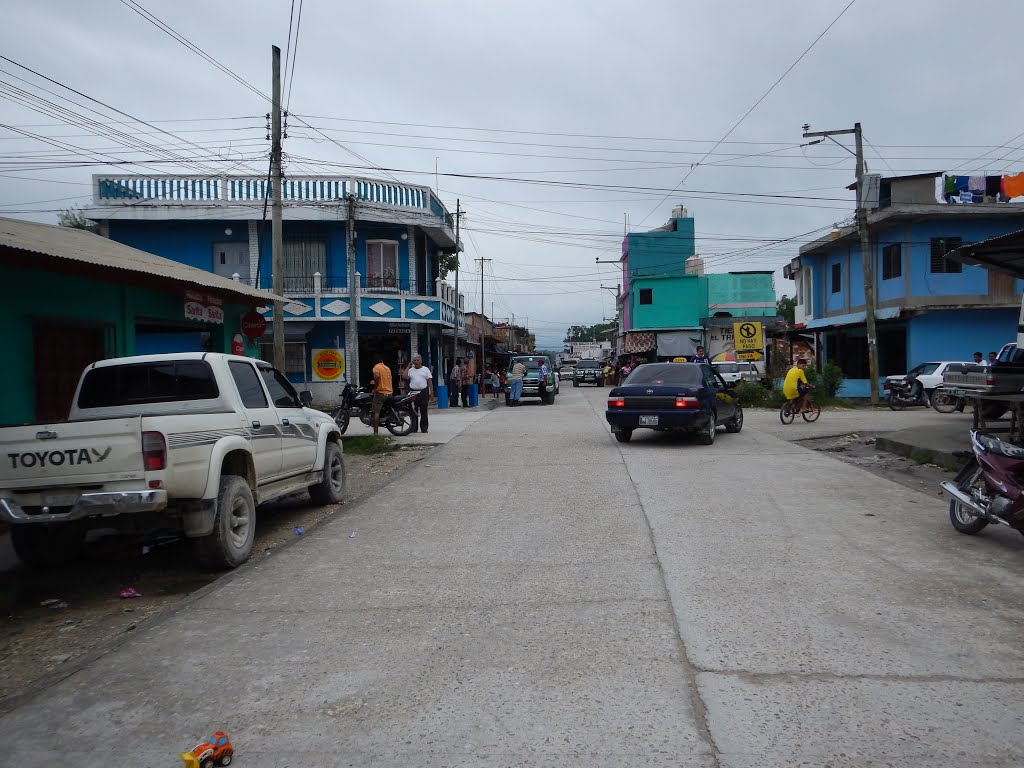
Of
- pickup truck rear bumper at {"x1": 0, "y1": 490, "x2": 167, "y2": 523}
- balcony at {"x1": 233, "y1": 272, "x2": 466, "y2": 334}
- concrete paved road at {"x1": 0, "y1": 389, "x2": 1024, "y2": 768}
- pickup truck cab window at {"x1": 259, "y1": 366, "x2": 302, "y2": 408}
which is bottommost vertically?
concrete paved road at {"x1": 0, "y1": 389, "x2": 1024, "y2": 768}

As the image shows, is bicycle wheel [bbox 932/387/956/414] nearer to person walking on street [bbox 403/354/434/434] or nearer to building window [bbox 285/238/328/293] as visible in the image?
person walking on street [bbox 403/354/434/434]

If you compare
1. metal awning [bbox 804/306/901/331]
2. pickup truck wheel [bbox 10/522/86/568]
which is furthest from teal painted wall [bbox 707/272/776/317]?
pickup truck wheel [bbox 10/522/86/568]

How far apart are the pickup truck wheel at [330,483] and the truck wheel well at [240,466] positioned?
83.8 inches

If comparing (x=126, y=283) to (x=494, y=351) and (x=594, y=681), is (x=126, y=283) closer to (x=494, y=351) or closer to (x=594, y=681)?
(x=594, y=681)

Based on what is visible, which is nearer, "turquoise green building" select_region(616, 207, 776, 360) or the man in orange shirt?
the man in orange shirt

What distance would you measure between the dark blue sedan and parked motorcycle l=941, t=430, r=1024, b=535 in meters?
6.76

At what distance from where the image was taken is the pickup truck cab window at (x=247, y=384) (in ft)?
24.8

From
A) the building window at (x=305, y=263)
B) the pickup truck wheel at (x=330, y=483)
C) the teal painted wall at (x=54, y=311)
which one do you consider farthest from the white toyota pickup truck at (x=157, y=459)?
the building window at (x=305, y=263)

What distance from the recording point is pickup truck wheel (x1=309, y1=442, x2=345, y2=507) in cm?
964

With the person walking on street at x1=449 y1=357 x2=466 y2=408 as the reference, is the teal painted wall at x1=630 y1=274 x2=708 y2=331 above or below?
above

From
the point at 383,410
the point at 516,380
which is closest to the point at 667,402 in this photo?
the point at 383,410

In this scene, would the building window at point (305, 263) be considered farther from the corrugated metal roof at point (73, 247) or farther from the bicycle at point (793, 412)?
the bicycle at point (793, 412)

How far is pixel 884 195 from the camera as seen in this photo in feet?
105

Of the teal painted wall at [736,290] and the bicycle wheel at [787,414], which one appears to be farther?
the teal painted wall at [736,290]
